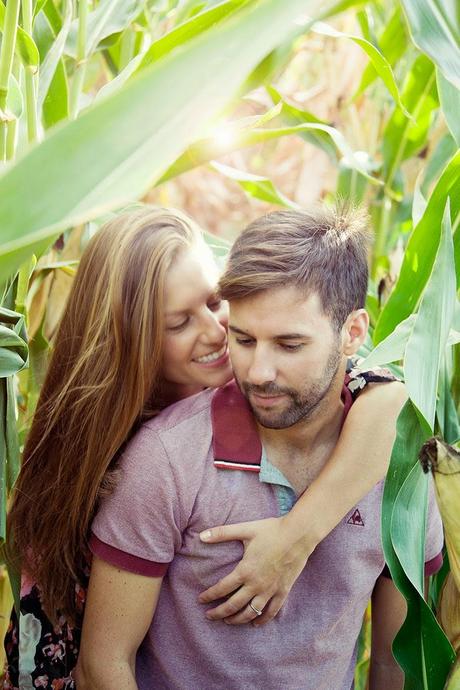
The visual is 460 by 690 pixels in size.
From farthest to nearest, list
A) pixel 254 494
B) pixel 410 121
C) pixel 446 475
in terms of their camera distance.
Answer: pixel 410 121
pixel 254 494
pixel 446 475

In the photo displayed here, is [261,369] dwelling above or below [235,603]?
above

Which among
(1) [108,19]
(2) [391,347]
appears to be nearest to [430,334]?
(2) [391,347]

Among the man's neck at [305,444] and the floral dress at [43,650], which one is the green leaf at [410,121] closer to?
the man's neck at [305,444]

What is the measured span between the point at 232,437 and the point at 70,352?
229 millimetres

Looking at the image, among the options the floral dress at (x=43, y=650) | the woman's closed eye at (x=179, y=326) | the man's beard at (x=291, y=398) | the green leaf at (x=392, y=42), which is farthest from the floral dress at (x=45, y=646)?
the green leaf at (x=392, y=42)

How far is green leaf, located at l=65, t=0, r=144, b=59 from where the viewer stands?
960 millimetres

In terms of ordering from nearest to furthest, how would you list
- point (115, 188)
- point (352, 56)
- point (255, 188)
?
point (115, 188), point (255, 188), point (352, 56)

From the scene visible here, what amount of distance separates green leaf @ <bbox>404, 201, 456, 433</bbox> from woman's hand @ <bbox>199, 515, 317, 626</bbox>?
0.31 m

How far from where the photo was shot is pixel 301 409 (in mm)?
882

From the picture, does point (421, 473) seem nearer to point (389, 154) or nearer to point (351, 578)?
point (351, 578)

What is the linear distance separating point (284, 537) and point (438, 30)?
53 centimetres

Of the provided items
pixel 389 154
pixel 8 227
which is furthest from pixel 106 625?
pixel 389 154

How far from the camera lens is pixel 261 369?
840 millimetres

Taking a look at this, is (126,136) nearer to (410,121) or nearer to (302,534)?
(302,534)
